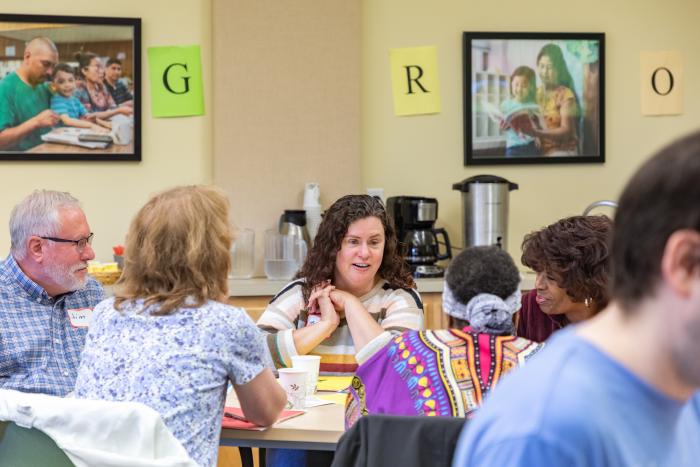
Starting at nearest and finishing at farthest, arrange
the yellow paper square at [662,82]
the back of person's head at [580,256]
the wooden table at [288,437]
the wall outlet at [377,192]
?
the wooden table at [288,437], the back of person's head at [580,256], the wall outlet at [377,192], the yellow paper square at [662,82]

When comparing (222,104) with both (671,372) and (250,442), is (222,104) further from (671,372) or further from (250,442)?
(671,372)

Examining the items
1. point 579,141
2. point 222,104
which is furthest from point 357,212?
point 579,141

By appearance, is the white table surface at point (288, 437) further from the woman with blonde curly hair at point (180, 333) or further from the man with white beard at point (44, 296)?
the man with white beard at point (44, 296)

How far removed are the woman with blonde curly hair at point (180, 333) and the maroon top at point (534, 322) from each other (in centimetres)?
93

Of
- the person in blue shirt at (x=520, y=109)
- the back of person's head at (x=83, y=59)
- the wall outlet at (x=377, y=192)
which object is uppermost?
the back of person's head at (x=83, y=59)

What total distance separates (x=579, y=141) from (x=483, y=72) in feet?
1.83

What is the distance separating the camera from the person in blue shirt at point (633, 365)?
60 centimetres

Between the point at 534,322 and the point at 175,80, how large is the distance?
2.15 meters

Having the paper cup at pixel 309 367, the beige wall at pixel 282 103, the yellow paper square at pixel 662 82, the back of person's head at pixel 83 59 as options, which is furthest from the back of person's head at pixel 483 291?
the yellow paper square at pixel 662 82

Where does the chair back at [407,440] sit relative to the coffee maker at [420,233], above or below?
below

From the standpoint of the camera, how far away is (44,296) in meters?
2.30

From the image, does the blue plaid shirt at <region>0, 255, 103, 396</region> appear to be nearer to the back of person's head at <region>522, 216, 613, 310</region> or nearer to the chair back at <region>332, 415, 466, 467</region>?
the chair back at <region>332, 415, 466, 467</region>

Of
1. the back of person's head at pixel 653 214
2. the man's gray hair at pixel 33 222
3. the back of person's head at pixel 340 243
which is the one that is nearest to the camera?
the back of person's head at pixel 653 214

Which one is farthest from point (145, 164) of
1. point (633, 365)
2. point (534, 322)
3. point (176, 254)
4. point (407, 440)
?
point (633, 365)
